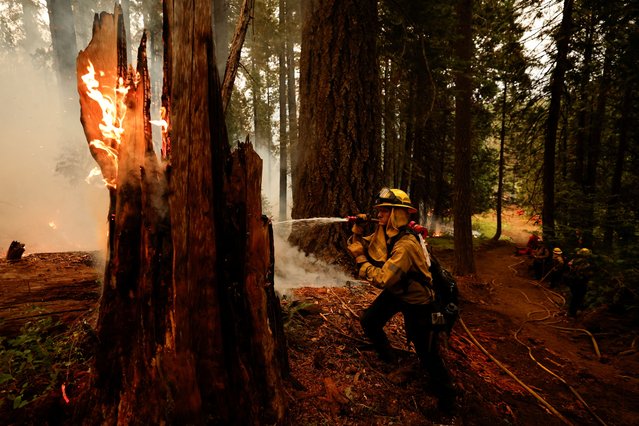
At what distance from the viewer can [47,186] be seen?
59.2 feet

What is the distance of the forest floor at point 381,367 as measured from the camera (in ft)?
9.12

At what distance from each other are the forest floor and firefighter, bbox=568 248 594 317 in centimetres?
146

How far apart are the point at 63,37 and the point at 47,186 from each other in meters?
7.98

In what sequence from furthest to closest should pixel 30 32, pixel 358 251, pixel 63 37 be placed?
pixel 30 32, pixel 63 37, pixel 358 251

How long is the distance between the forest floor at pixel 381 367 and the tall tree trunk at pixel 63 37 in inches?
591

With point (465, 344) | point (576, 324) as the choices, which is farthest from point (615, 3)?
point (465, 344)

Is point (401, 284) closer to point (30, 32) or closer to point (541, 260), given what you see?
point (541, 260)

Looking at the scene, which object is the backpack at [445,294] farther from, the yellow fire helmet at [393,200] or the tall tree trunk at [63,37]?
the tall tree trunk at [63,37]

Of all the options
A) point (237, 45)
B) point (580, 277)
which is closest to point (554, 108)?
point (580, 277)

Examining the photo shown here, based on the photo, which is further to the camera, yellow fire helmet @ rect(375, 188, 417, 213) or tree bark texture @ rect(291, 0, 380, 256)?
tree bark texture @ rect(291, 0, 380, 256)

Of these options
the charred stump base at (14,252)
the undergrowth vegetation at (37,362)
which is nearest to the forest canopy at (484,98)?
the undergrowth vegetation at (37,362)

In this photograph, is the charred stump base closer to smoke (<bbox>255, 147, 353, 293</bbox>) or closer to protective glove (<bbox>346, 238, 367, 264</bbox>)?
smoke (<bbox>255, 147, 353, 293</bbox>)

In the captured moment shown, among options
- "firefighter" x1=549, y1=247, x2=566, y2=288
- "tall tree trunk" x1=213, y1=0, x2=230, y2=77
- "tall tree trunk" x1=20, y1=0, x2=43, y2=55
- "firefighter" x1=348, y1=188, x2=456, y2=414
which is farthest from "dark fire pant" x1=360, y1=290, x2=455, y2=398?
"tall tree trunk" x1=20, y1=0, x2=43, y2=55

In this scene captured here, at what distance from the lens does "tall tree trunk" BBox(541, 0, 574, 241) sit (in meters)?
12.6
